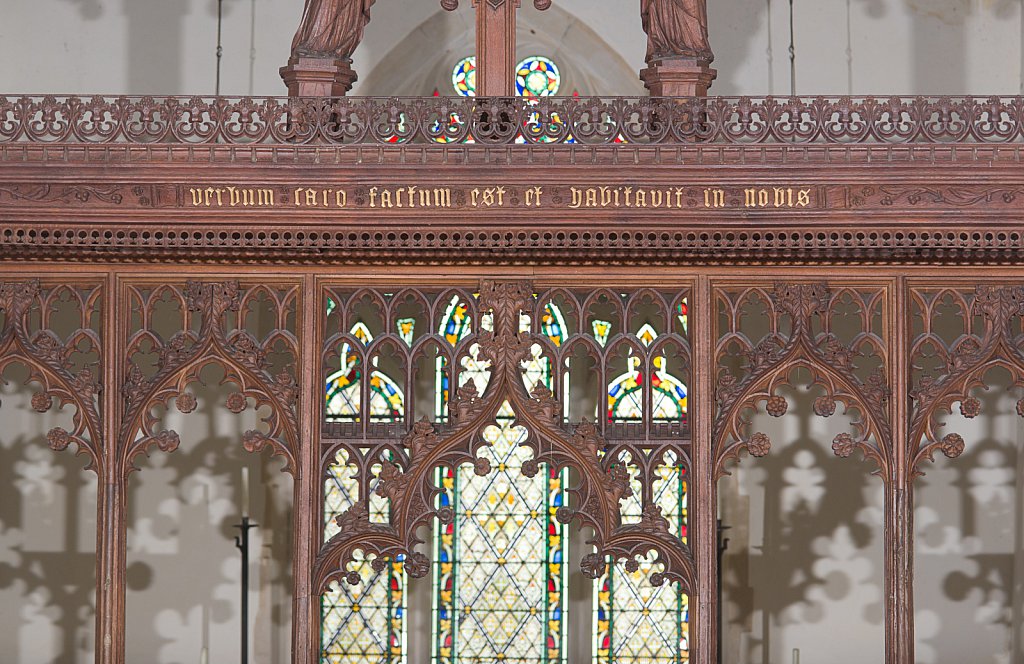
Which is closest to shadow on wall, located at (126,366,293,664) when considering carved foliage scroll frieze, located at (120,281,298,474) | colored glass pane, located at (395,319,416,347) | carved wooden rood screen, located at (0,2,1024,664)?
colored glass pane, located at (395,319,416,347)

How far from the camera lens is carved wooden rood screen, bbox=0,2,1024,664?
24.6 ft

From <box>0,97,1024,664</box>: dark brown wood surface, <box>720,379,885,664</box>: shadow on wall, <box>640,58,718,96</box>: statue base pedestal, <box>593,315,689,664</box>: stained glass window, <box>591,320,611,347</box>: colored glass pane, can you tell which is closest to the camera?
<box>0,97,1024,664</box>: dark brown wood surface

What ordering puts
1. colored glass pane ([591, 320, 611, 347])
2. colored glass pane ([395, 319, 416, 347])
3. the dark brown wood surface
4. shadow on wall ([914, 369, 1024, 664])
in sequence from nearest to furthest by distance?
the dark brown wood surface → shadow on wall ([914, 369, 1024, 664]) → colored glass pane ([591, 320, 611, 347]) → colored glass pane ([395, 319, 416, 347])

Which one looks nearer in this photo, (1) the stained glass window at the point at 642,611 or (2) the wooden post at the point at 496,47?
(2) the wooden post at the point at 496,47

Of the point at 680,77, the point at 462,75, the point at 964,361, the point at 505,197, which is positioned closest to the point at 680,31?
the point at 680,77

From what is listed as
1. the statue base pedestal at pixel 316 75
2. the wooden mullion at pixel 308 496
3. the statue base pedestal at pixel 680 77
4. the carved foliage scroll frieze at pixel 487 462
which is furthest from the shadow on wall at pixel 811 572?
the statue base pedestal at pixel 316 75

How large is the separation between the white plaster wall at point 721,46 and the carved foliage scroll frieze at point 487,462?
482 cm

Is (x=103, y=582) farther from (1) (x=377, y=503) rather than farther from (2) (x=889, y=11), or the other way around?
(2) (x=889, y=11)

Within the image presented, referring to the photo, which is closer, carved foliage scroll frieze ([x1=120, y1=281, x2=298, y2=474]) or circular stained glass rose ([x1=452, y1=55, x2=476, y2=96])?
carved foliage scroll frieze ([x1=120, y1=281, x2=298, y2=474])

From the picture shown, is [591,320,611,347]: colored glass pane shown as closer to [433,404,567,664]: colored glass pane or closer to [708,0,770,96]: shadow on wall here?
[433,404,567,664]: colored glass pane

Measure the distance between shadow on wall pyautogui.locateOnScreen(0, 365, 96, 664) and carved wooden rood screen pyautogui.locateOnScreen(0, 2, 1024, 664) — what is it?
3.64 meters

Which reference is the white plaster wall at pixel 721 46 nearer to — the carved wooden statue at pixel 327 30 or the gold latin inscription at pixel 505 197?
the carved wooden statue at pixel 327 30

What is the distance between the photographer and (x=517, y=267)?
7.71 meters

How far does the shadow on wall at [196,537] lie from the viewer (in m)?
11.3
